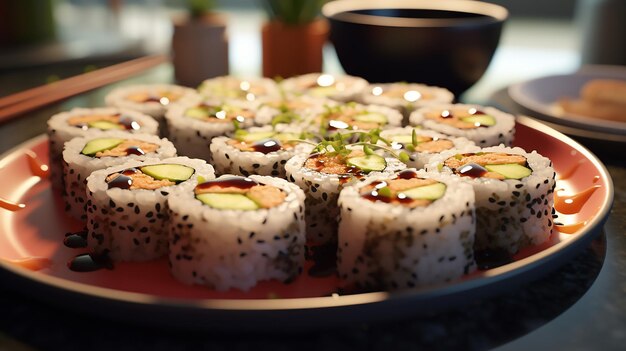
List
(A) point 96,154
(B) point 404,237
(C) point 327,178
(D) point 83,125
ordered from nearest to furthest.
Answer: (B) point 404,237
(C) point 327,178
(A) point 96,154
(D) point 83,125

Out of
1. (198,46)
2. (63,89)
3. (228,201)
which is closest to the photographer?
(228,201)

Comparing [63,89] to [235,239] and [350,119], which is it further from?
[235,239]

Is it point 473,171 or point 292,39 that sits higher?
point 292,39

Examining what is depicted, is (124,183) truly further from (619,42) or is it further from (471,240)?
(619,42)

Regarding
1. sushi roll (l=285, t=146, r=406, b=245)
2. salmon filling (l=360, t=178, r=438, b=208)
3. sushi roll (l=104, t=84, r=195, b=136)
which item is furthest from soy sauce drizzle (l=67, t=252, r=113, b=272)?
sushi roll (l=104, t=84, r=195, b=136)

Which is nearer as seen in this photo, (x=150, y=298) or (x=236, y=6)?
(x=150, y=298)

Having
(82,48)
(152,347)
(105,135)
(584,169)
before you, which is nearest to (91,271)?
(152,347)

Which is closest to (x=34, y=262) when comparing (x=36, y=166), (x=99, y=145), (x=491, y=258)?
(x=99, y=145)

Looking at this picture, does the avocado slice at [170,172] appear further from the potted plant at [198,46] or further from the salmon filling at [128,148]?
the potted plant at [198,46]
